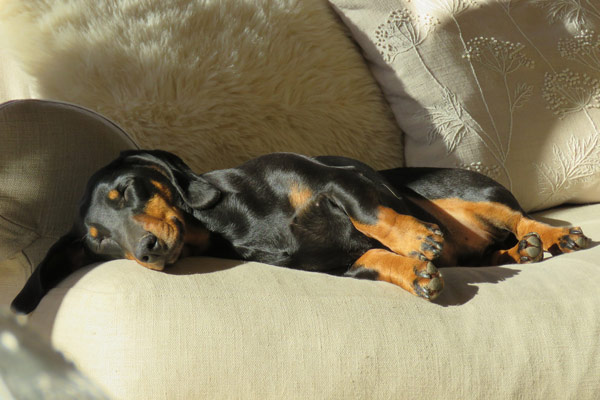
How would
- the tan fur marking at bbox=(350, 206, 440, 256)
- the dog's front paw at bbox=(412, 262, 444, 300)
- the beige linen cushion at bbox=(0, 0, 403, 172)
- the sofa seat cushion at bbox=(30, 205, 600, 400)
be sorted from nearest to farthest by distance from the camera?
the sofa seat cushion at bbox=(30, 205, 600, 400) < the dog's front paw at bbox=(412, 262, 444, 300) < the tan fur marking at bbox=(350, 206, 440, 256) < the beige linen cushion at bbox=(0, 0, 403, 172)

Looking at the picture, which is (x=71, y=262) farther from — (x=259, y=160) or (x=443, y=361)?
(x=443, y=361)

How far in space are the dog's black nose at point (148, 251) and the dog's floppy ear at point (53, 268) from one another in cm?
25

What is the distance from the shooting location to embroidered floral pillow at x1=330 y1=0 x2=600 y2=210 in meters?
2.25

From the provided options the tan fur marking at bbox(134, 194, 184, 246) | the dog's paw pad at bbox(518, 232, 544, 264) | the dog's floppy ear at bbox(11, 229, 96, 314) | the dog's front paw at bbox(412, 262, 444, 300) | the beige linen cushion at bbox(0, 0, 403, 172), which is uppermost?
the beige linen cushion at bbox(0, 0, 403, 172)

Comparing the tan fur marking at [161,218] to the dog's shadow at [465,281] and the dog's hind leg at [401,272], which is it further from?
the dog's shadow at [465,281]

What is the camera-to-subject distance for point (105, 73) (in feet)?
6.73

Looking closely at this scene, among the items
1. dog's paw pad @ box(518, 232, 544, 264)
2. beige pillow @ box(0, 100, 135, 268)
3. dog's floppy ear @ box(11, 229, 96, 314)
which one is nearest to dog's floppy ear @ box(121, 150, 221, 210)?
beige pillow @ box(0, 100, 135, 268)

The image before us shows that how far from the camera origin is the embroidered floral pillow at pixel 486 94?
7.39 ft

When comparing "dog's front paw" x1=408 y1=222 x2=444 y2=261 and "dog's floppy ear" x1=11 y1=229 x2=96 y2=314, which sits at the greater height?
"dog's front paw" x1=408 y1=222 x2=444 y2=261

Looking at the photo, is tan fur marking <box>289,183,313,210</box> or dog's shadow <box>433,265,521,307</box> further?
tan fur marking <box>289,183,313,210</box>

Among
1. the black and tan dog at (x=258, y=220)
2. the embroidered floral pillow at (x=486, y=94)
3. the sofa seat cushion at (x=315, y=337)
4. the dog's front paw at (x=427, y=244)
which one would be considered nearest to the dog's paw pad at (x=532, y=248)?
the black and tan dog at (x=258, y=220)

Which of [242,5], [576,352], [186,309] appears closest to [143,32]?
[242,5]

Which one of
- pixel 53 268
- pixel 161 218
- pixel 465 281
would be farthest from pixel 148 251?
pixel 465 281

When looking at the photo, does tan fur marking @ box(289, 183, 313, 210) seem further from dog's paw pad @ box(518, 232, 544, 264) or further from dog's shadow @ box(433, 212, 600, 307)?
dog's paw pad @ box(518, 232, 544, 264)
